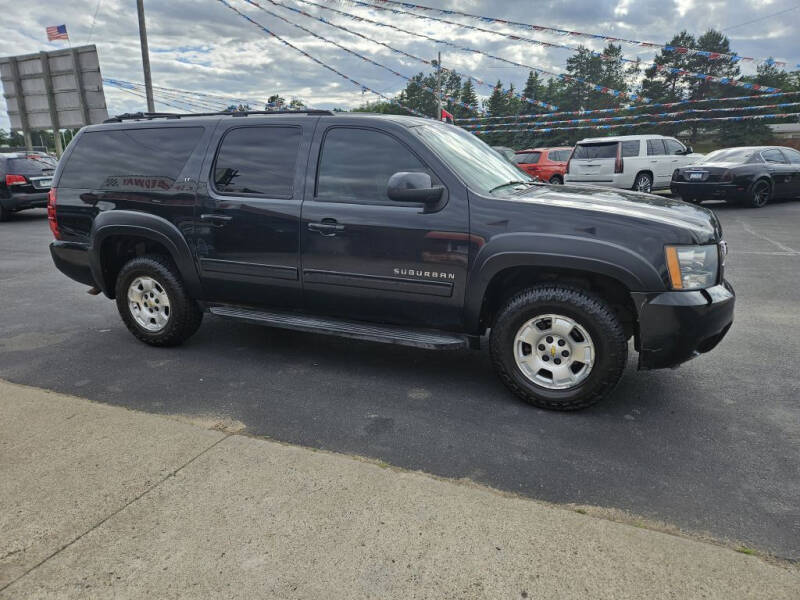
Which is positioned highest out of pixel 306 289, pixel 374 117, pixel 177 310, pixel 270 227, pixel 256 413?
pixel 374 117

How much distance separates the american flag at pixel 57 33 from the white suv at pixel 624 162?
21.1 m

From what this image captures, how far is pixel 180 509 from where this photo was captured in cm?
252

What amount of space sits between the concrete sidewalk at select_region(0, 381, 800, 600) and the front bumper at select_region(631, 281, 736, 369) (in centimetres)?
126

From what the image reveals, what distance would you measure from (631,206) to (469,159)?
1.13 m

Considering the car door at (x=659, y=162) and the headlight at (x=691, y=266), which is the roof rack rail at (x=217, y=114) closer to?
the headlight at (x=691, y=266)

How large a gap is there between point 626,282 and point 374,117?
Result: 198cm

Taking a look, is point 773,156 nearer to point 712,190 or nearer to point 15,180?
point 712,190

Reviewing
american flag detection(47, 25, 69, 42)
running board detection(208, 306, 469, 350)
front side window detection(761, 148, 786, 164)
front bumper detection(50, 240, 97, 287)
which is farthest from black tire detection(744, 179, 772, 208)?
american flag detection(47, 25, 69, 42)

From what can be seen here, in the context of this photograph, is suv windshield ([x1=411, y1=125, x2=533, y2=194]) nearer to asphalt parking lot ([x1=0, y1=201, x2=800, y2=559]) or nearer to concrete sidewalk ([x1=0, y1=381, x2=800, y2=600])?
asphalt parking lot ([x1=0, y1=201, x2=800, y2=559])

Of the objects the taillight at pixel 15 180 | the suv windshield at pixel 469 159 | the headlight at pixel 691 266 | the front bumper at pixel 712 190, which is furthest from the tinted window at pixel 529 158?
the headlight at pixel 691 266

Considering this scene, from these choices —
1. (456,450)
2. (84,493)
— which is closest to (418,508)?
(456,450)

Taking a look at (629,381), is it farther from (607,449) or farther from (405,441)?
(405,441)

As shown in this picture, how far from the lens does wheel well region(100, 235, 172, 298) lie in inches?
187

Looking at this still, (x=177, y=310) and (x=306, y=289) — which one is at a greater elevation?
(x=306, y=289)
